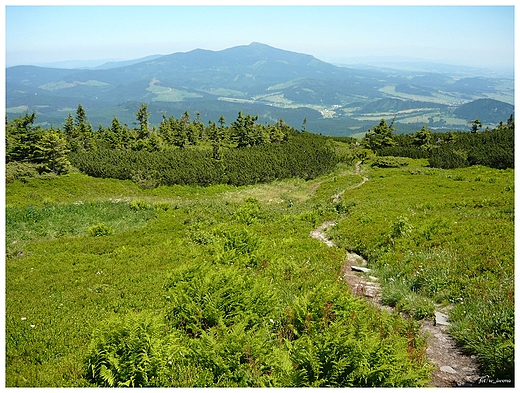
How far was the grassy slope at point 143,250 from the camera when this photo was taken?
27.9 feet

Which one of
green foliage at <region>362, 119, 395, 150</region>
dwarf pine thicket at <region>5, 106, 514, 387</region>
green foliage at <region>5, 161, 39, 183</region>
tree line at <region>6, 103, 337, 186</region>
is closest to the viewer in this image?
dwarf pine thicket at <region>5, 106, 514, 387</region>

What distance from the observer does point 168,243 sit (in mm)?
19625

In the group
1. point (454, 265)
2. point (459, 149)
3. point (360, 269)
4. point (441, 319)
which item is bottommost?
point (360, 269)

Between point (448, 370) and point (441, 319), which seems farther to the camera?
point (441, 319)

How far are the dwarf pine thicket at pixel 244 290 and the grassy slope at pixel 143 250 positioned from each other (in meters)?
0.08

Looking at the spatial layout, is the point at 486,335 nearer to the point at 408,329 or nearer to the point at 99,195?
the point at 408,329

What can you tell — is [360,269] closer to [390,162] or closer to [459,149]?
[390,162]

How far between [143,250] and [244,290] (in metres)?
10.7

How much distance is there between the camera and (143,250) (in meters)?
18.3

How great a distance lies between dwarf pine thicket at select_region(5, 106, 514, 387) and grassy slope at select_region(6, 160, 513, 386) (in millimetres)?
77

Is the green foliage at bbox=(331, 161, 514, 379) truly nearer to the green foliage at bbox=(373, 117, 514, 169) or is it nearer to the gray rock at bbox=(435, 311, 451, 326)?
the gray rock at bbox=(435, 311, 451, 326)

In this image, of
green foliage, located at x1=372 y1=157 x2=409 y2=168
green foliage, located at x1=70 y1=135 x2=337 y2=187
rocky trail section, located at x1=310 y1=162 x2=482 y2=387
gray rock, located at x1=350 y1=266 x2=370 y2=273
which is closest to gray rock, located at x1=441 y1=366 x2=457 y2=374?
rocky trail section, located at x1=310 y1=162 x2=482 y2=387

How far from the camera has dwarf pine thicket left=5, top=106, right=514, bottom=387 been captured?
621 cm

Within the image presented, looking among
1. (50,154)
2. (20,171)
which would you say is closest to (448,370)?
(20,171)
